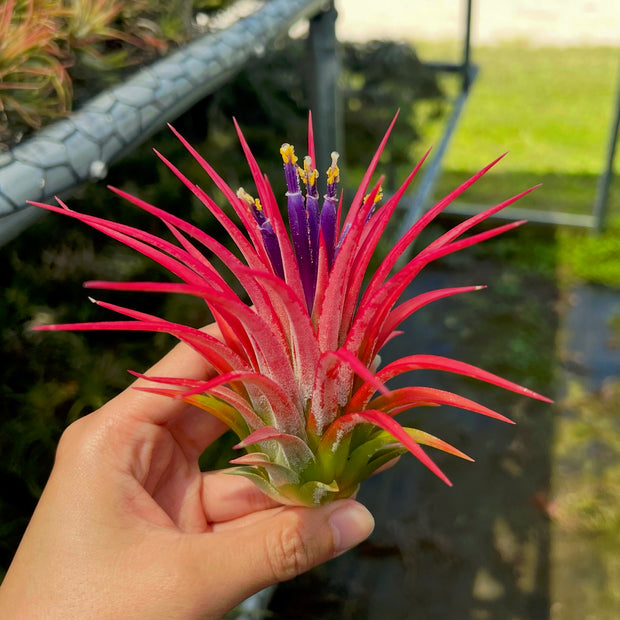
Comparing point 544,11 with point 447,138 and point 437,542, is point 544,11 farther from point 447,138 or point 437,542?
point 437,542

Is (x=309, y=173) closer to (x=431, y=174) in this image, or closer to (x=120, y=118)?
(x=120, y=118)

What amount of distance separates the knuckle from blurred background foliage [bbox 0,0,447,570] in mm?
726

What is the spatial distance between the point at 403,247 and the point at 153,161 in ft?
4.34

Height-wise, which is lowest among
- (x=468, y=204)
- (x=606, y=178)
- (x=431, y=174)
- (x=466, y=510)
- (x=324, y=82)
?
(x=466, y=510)

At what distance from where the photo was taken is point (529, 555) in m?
2.44

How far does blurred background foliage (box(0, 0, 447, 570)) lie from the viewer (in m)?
1.42

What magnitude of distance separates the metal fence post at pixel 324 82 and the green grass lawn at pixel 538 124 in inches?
95.8

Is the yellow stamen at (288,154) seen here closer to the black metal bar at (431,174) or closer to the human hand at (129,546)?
the human hand at (129,546)

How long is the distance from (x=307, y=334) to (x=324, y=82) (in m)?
1.83

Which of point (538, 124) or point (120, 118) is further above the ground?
point (120, 118)

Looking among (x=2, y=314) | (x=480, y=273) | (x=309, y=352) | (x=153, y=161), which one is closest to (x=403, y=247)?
(x=309, y=352)

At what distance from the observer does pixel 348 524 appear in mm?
1012

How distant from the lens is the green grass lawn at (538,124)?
4.84 m

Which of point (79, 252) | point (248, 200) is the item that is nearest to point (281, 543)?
point (248, 200)
